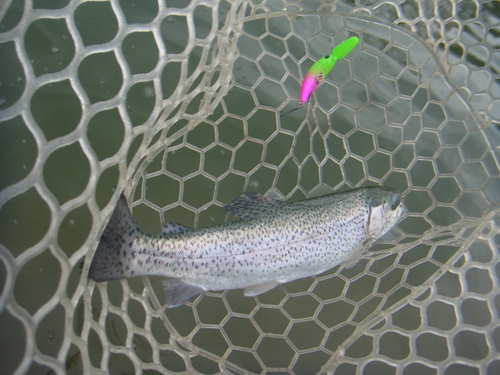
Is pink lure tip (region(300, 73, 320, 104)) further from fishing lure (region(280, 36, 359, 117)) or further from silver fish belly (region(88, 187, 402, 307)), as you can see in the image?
silver fish belly (region(88, 187, 402, 307))

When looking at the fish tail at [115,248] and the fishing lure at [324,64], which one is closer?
the fish tail at [115,248]

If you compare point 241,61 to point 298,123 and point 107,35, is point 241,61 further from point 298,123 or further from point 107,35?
point 107,35

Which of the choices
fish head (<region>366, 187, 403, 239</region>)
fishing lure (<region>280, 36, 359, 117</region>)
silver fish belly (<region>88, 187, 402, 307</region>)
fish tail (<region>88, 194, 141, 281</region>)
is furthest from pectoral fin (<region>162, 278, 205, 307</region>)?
fishing lure (<region>280, 36, 359, 117</region>)

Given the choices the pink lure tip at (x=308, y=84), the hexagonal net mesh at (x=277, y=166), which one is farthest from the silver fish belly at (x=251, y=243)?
the pink lure tip at (x=308, y=84)

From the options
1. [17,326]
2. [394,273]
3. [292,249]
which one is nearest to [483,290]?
[394,273]

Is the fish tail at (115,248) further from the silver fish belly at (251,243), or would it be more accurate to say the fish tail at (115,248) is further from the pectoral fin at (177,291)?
the pectoral fin at (177,291)

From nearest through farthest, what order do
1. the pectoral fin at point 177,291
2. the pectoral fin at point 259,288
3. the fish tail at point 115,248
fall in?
the fish tail at point 115,248, the pectoral fin at point 177,291, the pectoral fin at point 259,288
